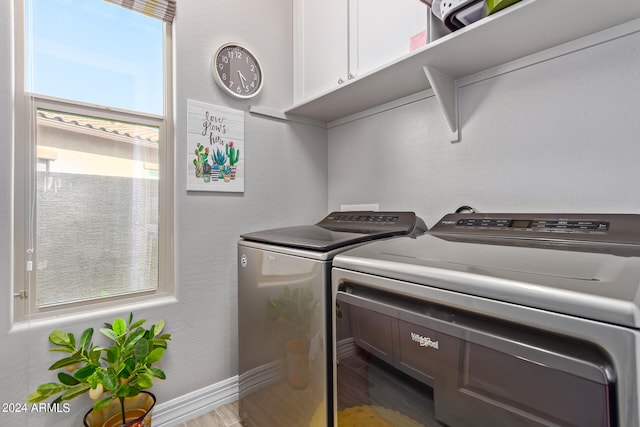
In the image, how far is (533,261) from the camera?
2.31 feet

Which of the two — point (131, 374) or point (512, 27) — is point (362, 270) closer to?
point (512, 27)

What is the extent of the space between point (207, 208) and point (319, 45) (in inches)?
45.9

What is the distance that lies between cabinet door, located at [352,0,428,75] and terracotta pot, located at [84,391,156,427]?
6.10 feet

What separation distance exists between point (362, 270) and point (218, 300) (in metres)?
1.09

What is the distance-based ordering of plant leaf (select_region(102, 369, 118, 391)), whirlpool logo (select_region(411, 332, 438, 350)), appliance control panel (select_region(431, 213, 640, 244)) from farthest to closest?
plant leaf (select_region(102, 369, 118, 391)), appliance control panel (select_region(431, 213, 640, 244)), whirlpool logo (select_region(411, 332, 438, 350))

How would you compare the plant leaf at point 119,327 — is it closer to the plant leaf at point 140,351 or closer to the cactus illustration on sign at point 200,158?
the plant leaf at point 140,351

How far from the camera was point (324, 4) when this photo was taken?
177 cm

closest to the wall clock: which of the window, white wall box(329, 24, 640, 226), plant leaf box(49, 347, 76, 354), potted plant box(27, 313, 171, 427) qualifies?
the window

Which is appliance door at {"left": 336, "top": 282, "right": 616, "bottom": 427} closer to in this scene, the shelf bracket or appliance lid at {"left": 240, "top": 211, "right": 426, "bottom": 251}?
appliance lid at {"left": 240, "top": 211, "right": 426, "bottom": 251}

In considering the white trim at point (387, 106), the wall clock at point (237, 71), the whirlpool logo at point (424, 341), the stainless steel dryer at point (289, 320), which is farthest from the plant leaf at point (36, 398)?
the white trim at point (387, 106)

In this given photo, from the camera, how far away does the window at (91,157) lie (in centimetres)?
126

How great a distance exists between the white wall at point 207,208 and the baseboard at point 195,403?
0.10 feet

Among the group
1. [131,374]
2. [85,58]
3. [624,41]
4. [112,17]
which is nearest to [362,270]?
[131,374]

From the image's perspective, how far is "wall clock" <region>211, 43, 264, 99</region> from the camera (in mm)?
1695
